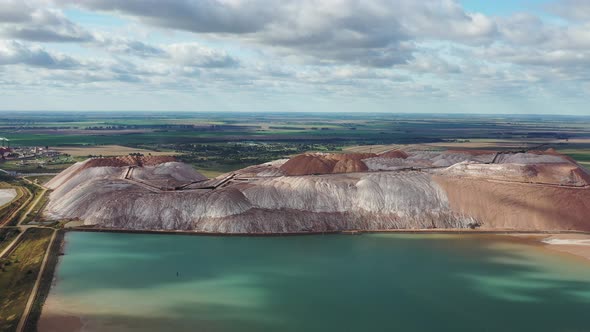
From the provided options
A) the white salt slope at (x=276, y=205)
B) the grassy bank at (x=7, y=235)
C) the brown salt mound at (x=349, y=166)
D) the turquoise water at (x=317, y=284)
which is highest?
the brown salt mound at (x=349, y=166)

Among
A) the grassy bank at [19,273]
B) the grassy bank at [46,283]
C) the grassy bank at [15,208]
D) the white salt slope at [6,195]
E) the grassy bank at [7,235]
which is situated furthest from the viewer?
the white salt slope at [6,195]

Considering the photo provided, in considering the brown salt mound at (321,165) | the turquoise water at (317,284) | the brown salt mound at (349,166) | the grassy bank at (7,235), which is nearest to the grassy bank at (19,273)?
the grassy bank at (7,235)

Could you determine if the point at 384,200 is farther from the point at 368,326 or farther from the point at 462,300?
the point at 368,326

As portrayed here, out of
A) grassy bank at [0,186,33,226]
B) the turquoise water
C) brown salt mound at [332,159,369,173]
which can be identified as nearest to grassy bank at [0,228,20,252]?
grassy bank at [0,186,33,226]

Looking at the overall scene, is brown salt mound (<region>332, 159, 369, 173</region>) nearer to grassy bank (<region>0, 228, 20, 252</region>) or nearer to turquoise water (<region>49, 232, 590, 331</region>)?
turquoise water (<region>49, 232, 590, 331</region>)

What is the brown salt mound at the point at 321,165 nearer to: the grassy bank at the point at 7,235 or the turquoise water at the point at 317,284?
the turquoise water at the point at 317,284

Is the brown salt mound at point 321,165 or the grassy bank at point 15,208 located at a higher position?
the brown salt mound at point 321,165

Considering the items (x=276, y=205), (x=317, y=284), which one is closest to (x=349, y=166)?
(x=276, y=205)
